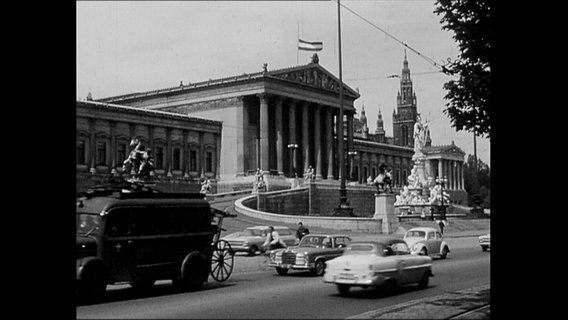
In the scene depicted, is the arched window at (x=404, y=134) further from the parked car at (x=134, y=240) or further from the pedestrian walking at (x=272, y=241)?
the pedestrian walking at (x=272, y=241)

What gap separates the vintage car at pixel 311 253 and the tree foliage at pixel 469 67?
110cm

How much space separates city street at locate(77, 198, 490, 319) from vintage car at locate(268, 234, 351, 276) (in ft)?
0.23

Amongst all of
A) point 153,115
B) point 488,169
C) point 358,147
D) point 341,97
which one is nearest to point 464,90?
point 488,169

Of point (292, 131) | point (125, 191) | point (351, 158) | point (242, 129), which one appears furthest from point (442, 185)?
point (125, 191)

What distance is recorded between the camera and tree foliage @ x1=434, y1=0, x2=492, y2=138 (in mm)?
4188

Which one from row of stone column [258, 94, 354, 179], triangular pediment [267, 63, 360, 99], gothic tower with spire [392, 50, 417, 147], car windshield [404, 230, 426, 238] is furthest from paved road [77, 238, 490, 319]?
triangular pediment [267, 63, 360, 99]

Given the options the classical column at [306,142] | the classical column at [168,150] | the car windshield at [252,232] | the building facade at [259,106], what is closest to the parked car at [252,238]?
the car windshield at [252,232]

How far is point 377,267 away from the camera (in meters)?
3.34

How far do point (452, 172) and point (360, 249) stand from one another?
72 centimetres

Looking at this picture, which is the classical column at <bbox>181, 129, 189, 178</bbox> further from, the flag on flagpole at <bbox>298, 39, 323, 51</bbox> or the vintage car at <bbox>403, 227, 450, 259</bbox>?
the vintage car at <bbox>403, 227, 450, 259</bbox>
